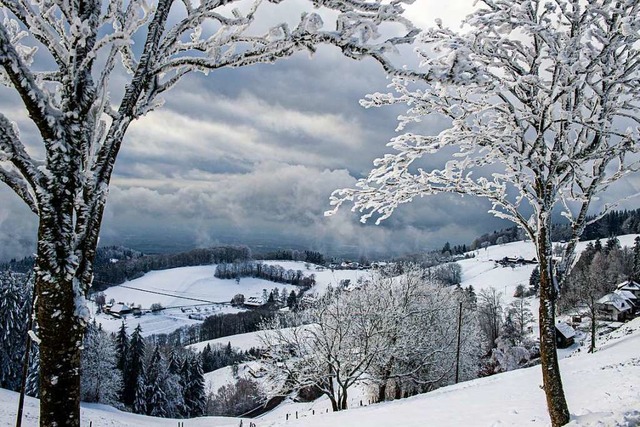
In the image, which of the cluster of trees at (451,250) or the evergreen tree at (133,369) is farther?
the cluster of trees at (451,250)

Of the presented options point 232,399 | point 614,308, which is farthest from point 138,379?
point 614,308

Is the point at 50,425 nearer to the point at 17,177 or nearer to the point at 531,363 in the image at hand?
the point at 17,177

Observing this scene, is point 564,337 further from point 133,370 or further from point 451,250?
point 451,250

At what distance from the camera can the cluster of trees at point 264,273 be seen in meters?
157

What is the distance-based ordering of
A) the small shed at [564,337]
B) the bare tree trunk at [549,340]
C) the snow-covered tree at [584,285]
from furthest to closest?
the snow-covered tree at [584,285] < the small shed at [564,337] < the bare tree trunk at [549,340]

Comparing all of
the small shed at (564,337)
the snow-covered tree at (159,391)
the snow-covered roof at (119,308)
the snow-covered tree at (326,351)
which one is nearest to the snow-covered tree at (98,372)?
the snow-covered tree at (159,391)

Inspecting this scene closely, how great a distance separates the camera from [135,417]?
32.9 meters

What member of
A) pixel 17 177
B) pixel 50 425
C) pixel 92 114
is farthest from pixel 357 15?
pixel 50 425

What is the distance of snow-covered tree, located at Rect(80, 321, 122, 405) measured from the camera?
39438 millimetres

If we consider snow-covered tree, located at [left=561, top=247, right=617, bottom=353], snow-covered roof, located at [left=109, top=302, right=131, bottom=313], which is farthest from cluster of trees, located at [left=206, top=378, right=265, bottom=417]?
snow-covered roof, located at [left=109, top=302, right=131, bottom=313]

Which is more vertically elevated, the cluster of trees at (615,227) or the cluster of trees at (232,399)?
the cluster of trees at (615,227)

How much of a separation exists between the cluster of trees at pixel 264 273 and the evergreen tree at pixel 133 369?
341 feet

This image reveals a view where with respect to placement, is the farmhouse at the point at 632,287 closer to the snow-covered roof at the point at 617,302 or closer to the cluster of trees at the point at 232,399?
the snow-covered roof at the point at 617,302

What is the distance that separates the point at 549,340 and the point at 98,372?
44677mm
